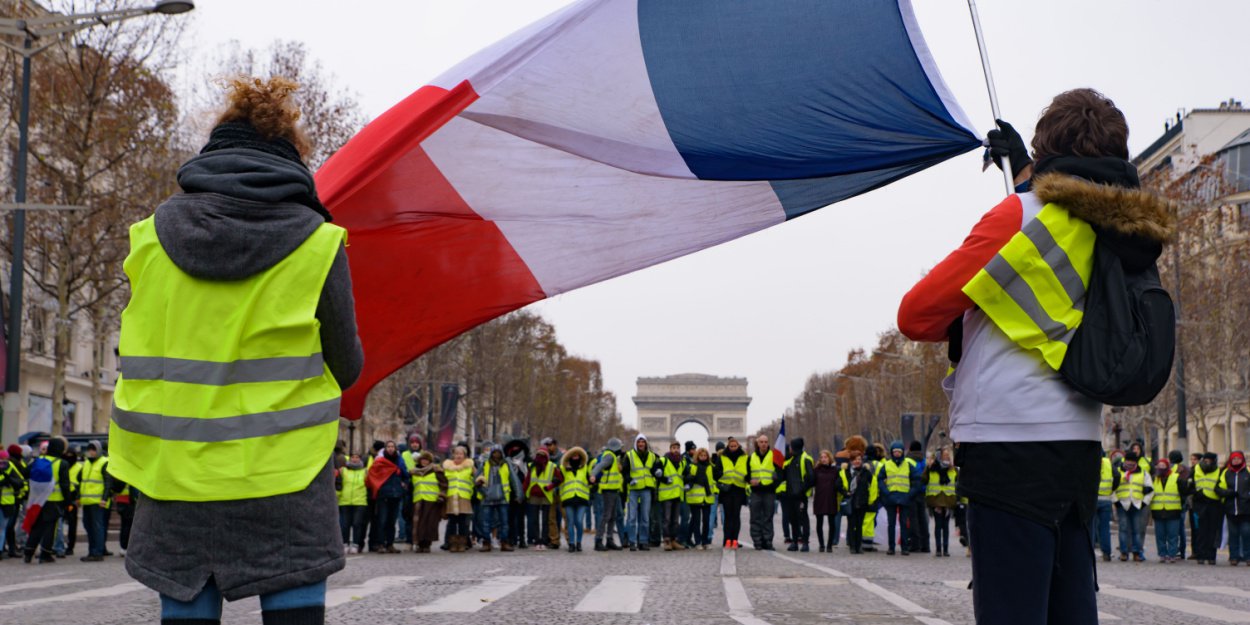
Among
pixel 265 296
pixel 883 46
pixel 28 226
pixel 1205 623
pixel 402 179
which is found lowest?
pixel 1205 623

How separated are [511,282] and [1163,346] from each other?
3.10 meters

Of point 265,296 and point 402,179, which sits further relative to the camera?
point 402,179

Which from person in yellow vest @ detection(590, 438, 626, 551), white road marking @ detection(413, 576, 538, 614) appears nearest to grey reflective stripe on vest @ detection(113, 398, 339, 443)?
white road marking @ detection(413, 576, 538, 614)

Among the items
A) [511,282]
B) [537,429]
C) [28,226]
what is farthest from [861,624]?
[537,429]

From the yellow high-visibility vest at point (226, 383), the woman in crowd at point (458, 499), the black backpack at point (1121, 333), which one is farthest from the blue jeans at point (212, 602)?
the woman in crowd at point (458, 499)

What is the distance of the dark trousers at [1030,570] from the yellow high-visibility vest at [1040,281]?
462 mm

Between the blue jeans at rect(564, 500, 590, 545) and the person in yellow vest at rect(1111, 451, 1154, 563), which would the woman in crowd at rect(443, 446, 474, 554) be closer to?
the blue jeans at rect(564, 500, 590, 545)

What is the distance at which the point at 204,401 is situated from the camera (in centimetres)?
355

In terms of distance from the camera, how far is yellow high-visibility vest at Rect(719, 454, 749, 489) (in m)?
24.7

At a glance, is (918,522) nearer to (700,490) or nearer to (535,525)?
(700,490)

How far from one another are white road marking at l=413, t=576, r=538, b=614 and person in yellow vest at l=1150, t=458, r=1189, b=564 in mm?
12609

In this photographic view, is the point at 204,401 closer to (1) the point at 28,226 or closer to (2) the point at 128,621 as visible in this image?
(2) the point at 128,621

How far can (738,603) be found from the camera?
11133mm

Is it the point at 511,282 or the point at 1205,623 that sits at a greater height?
the point at 511,282
